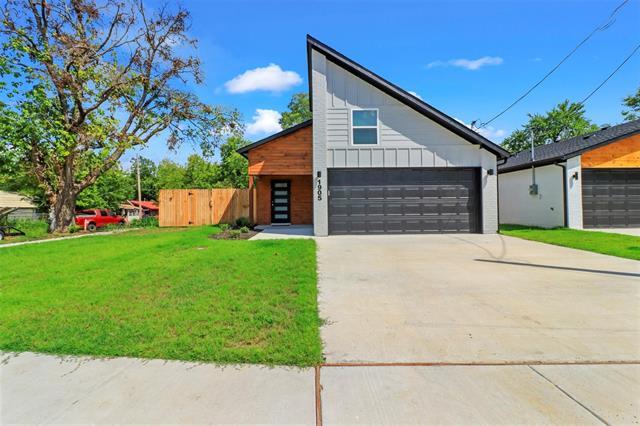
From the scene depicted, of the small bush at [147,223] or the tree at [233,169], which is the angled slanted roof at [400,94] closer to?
the small bush at [147,223]

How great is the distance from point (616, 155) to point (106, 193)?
38.7 metres

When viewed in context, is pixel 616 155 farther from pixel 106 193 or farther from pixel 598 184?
pixel 106 193

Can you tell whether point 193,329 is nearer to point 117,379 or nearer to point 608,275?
point 117,379

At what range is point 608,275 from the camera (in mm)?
5387

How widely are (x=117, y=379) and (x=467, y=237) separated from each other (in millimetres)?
10215

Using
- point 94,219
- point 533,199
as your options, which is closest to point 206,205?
point 94,219

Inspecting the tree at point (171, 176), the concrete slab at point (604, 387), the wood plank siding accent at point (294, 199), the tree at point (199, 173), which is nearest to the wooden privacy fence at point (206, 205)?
the wood plank siding accent at point (294, 199)

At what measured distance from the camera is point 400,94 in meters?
11.0

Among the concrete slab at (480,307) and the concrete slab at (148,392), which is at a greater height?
the concrete slab at (480,307)

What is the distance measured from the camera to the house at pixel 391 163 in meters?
→ 11.2

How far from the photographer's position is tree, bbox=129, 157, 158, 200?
5225 centimetres

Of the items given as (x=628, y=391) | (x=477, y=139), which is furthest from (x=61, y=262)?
(x=477, y=139)

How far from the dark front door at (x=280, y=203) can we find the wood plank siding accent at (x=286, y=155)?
2553 mm

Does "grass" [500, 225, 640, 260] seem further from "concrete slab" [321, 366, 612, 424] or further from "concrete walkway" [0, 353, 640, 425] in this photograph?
"concrete slab" [321, 366, 612, 424]
